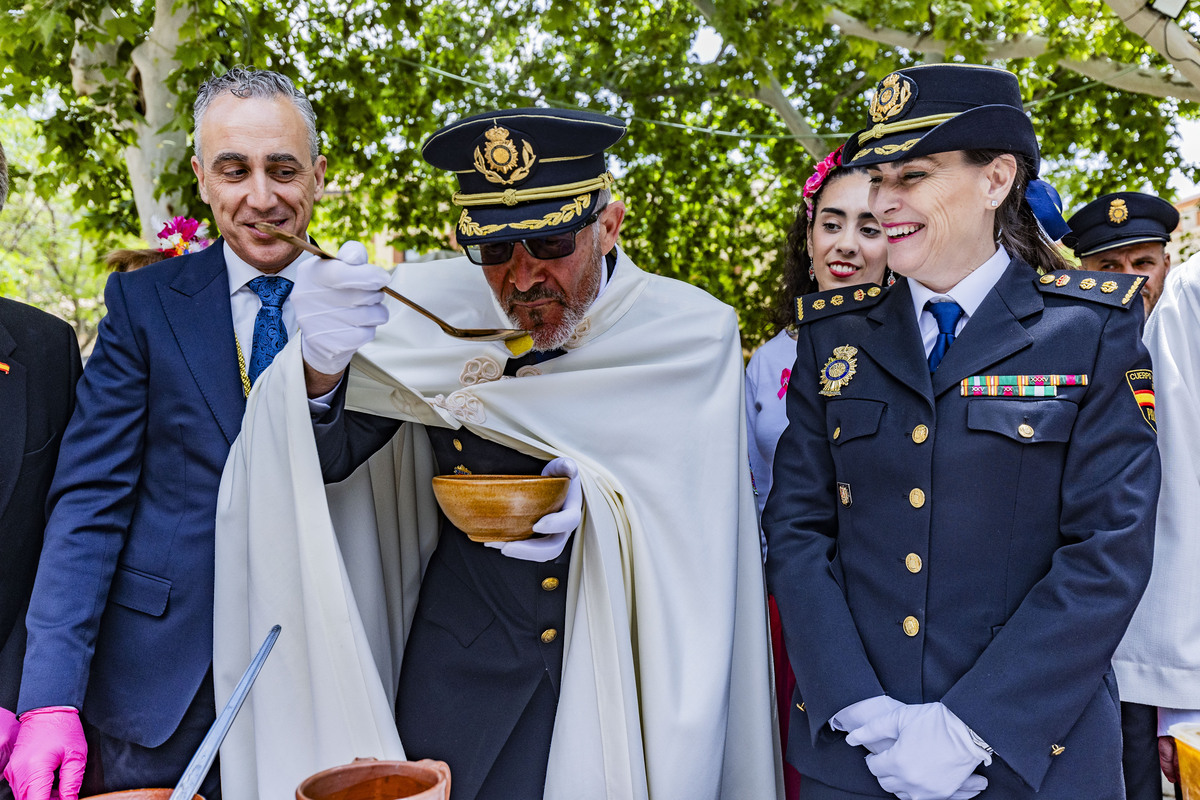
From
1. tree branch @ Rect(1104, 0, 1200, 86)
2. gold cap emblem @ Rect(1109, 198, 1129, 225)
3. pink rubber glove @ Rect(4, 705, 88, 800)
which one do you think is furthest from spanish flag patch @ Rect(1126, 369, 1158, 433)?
tree branch @ Rect(1104, 0, 1200, 86)

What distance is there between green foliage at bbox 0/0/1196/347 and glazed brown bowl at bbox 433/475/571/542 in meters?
2.77

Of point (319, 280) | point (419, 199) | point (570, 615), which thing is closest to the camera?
point (319, 280)

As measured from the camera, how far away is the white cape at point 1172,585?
6.99ft

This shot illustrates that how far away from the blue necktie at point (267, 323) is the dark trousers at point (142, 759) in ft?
2.34

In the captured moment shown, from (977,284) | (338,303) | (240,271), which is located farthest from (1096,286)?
(240,271)

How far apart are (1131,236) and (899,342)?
8.72ft

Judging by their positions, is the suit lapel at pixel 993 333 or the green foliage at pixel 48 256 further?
the green foliage at pixel 48 256

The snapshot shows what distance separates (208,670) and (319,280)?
36.1 inches

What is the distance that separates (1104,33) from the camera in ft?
23.1

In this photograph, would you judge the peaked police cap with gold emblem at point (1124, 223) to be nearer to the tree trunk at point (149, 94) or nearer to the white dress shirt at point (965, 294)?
the white dress shirt at point (965, 294)

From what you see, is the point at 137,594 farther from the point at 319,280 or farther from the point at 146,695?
the point at 319,280

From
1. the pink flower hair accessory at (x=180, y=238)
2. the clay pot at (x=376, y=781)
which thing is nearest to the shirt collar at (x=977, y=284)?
the clay pot at (x=376, y=781)

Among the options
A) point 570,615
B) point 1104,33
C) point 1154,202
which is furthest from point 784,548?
point 1104,33

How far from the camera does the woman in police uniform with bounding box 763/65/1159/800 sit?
185cm
